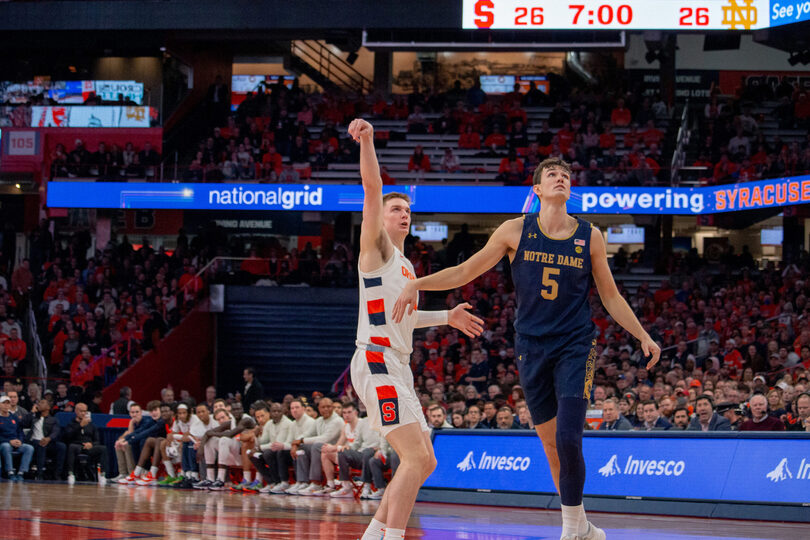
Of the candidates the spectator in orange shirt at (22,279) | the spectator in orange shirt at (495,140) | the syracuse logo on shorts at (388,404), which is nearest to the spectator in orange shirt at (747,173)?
the spectator in orange shirt at (495,140)

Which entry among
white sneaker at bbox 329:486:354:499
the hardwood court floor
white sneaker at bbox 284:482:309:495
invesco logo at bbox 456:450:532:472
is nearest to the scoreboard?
white sneaker at bbox 284:482:309:495

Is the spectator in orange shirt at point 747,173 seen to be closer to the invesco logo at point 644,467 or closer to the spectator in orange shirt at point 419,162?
the spectator in orange shirt at point 419,162

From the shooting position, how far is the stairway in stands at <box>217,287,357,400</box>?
26.8 metres

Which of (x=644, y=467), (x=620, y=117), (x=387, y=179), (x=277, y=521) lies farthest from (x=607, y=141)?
(x=277, y=521)

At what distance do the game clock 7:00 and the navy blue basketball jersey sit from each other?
22480mm

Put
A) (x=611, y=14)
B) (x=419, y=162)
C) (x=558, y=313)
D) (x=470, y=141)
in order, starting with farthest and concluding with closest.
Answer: (x=470, y=141) < (x=419, y=162) < (x=611, y=14) < (x=558, y=313)

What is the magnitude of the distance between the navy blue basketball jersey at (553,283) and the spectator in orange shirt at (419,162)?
21.4 metres

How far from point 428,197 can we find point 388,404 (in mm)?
21044

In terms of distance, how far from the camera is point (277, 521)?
999 centimetres

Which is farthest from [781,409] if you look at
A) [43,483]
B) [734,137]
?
[734,137]

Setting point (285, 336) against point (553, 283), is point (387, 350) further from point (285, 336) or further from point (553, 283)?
point (285, 336)

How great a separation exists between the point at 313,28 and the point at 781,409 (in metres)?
20.3

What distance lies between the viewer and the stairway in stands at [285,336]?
88.0 feet

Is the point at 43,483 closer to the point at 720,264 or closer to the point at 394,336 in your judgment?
the point at 394,336
